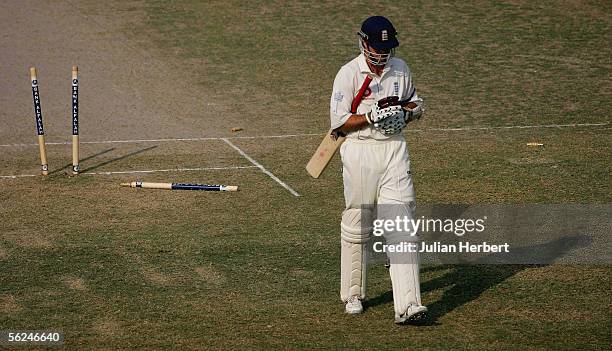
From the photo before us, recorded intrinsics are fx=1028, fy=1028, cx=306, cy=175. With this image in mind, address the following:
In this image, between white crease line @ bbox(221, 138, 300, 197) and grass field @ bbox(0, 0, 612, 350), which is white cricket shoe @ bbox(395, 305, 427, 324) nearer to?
grass field @ bbox(0, 0, 612, 350)

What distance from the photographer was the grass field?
10.0m

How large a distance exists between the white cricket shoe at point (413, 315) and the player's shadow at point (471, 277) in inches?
7.4

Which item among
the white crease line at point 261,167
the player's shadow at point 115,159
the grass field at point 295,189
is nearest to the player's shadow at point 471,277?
the grass field at point 295,189

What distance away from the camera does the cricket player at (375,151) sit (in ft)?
31.9

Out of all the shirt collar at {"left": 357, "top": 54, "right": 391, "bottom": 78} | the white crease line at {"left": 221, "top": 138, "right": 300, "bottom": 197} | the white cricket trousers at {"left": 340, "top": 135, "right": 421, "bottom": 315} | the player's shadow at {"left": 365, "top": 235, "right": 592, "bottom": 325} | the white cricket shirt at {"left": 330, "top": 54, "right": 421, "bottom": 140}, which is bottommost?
the player's shadow at {"left": 365, "top": 235, "right": 592, "bottom": 325}

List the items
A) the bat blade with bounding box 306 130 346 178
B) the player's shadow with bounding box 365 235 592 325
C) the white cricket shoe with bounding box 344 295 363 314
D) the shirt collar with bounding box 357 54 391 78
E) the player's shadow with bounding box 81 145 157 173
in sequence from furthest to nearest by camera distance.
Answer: the player's shadow with bounding box 81 145 157 173
the bat blade with bounding box 306 130 346 178
the player's shadow with bounding box 365 235 592 325
the white cricket shoe with bounding box 344 295 363 314
the shirt collar with bounding box 357 54 391 78

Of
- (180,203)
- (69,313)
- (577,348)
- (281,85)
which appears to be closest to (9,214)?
(180,203)

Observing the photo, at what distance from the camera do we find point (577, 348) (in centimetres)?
924

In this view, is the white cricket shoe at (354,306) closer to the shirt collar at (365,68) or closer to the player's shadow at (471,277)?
the player's shadow at (471,277)

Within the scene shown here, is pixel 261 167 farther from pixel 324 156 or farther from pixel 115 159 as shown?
pixel 324 156

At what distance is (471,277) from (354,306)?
1784 mm

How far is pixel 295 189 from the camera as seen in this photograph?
50.7ft

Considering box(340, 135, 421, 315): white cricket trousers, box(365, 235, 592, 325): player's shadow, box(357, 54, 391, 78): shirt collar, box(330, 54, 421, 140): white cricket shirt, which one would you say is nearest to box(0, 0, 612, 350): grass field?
box(365, 235, 592, 325): player's shadow

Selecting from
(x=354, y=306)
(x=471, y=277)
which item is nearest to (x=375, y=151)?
(x=354, y=306)
